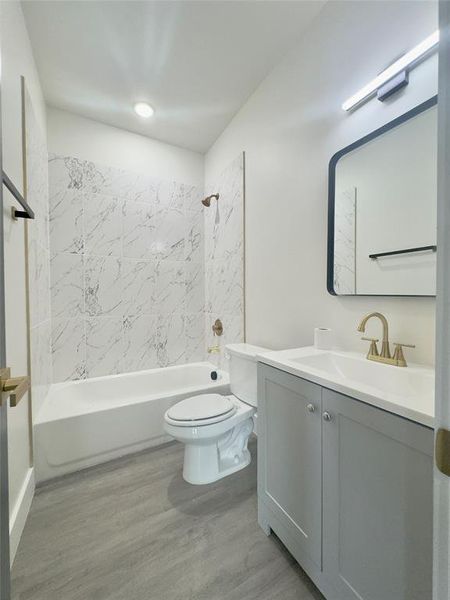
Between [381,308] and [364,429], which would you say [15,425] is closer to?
[364,429]

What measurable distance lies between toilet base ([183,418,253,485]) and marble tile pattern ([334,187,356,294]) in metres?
1.15

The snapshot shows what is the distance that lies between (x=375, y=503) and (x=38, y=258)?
232 cm

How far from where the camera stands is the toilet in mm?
1562

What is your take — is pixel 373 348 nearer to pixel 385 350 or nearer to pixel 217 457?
pixel 385 350

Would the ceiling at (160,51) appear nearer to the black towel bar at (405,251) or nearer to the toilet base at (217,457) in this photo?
the black towel bar at (405,251)

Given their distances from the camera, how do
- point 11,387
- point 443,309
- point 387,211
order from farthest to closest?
point 387,211 → point 11,387 → point 443,309

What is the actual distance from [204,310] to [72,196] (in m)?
1.71

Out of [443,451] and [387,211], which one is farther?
[387,211]

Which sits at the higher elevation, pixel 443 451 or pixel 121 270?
pixel 121 270

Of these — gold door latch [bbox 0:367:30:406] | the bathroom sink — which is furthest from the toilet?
gold door latch [bbox 0:367:30:406]

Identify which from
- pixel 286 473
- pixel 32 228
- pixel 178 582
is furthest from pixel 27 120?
pixel 178 582

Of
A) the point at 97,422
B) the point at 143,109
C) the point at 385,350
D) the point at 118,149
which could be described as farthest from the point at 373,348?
the point at 118,149

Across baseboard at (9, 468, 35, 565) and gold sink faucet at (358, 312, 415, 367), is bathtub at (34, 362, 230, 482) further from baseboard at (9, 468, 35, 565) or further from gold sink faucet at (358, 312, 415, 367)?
gold sink faucet at (358, 312, 415, 367)

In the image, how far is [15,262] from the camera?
1.36m
